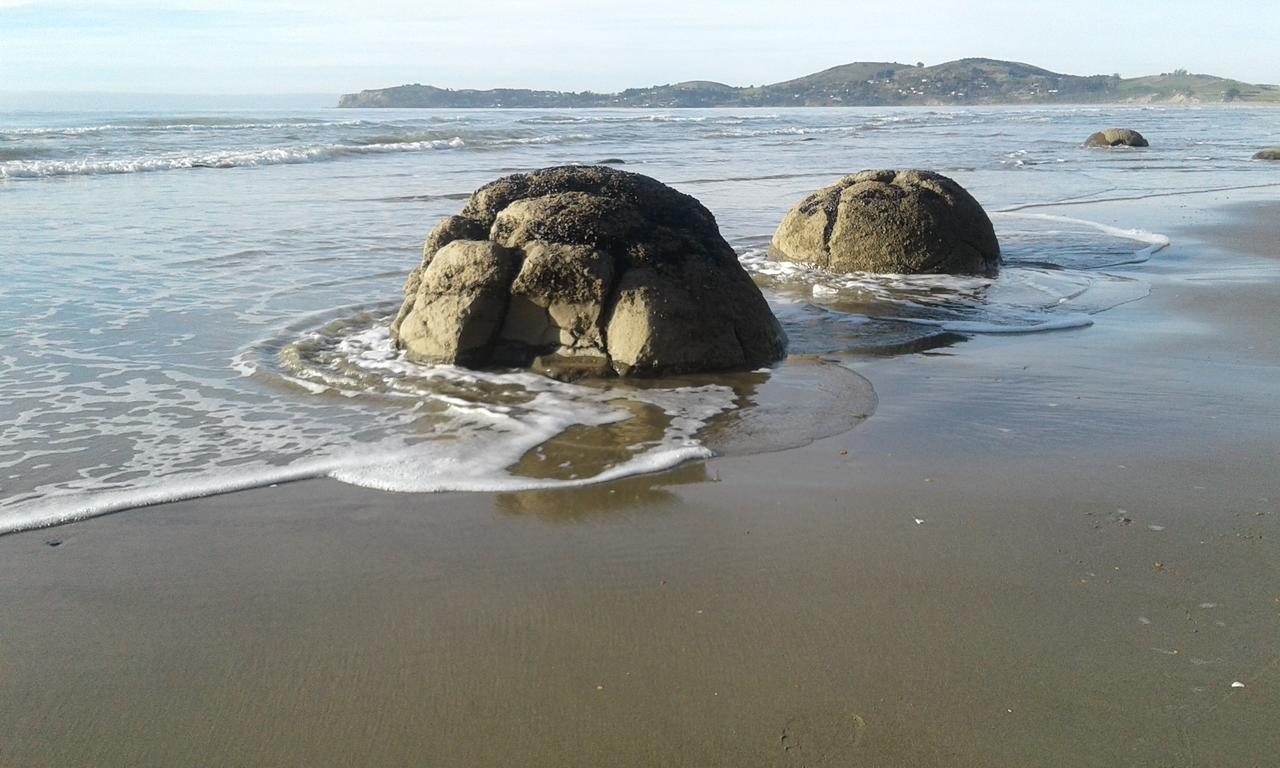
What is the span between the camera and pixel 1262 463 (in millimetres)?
4465

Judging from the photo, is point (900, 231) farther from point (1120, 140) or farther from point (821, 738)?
point (1120, 140)

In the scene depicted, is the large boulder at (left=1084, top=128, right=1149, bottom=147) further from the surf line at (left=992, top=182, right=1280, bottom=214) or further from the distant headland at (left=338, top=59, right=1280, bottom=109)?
the distant headland at (left=338, top=59, right=1280, bottom=109)

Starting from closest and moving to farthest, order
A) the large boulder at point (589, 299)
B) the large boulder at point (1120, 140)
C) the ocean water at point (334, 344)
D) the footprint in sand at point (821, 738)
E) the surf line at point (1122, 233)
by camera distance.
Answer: the footprint in sand at point (821, 738) → the ocean water at point (334, 344) → the large boulder at point (589, 299) → the surf line at point (1122, 233) → the large boulder at point (1120, 140)

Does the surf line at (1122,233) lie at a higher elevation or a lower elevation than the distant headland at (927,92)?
lower

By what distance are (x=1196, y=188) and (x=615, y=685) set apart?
59.5 feet

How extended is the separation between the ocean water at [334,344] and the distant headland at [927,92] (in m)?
87.7

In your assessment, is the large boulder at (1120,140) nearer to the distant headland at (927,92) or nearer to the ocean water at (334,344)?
the ocean water at (334,344)

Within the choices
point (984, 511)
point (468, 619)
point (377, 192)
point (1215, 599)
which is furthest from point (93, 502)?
point (377, 192)

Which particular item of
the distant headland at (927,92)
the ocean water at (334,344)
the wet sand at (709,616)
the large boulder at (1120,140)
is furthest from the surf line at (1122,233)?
the distant headland at (927,92)

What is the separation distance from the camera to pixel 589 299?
607cm

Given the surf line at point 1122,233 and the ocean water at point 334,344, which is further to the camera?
the surf line at point 1122,233

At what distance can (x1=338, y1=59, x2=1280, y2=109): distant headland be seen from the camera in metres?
104

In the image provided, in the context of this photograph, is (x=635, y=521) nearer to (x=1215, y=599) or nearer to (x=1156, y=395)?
(x=1215, y=599)

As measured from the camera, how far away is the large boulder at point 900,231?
31.2 ft
